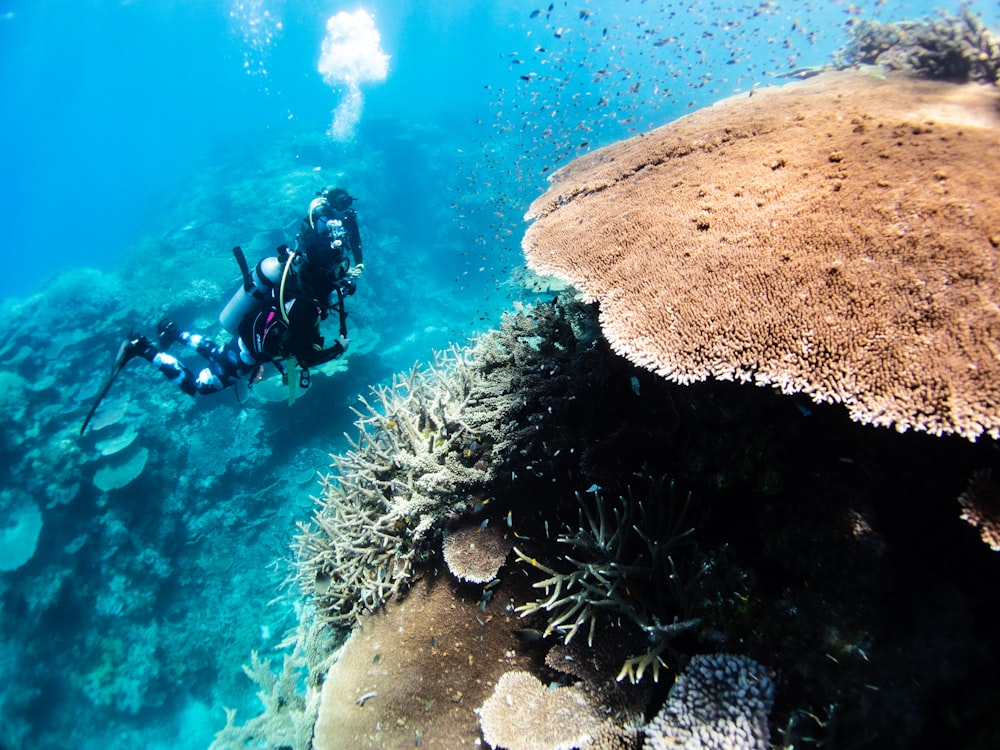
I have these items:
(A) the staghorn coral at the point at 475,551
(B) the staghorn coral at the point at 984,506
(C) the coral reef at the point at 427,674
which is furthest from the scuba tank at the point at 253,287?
(B) the staghorn coral at the point at 984,506

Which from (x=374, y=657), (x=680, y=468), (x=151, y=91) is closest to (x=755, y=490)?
(x=680, y=468)

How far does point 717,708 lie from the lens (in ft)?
6.81

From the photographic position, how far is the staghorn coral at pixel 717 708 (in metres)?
1.99

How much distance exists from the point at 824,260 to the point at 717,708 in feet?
7.10

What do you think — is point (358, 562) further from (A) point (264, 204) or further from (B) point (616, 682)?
(A) point (264, 204)

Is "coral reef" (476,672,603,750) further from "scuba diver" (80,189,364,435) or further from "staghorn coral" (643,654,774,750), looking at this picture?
"scuba diver" (80,189,364,435)

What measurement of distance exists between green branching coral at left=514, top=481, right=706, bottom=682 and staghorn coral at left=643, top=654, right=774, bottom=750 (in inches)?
7.4

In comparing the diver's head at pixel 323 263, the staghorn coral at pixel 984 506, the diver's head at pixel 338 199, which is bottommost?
the staghorn coral at pixel 984 506

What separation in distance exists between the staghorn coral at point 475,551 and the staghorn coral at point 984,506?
8.16 ft

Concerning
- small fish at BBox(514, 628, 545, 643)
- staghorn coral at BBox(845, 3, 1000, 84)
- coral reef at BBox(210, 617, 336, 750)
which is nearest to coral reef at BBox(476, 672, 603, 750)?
small fish at BBox(514, 628, 545, 643)

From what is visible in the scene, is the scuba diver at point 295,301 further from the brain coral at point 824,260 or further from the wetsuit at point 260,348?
the brain coral at point 824,260

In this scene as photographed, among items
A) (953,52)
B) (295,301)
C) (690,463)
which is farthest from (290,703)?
(953,52)

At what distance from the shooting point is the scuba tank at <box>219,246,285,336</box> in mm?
6281

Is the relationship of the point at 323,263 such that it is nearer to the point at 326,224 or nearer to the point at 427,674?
the point at 326,224
